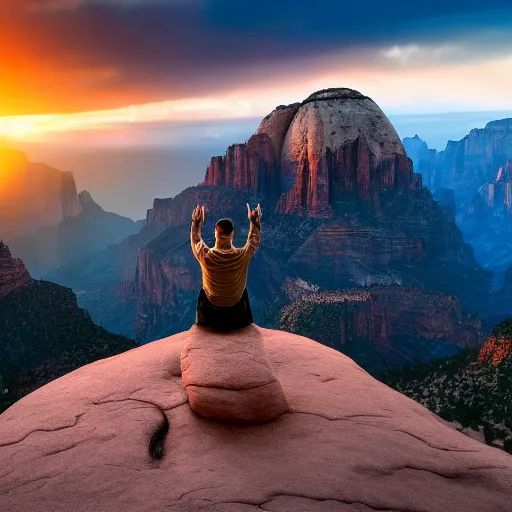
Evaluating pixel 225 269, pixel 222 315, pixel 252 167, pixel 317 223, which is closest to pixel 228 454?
pixel 222 315

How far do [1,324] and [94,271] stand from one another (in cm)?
12419

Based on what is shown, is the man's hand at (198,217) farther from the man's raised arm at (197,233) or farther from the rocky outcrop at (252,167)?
the rocky outcrop at (252,167)

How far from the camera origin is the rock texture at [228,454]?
→ 33.4 feet

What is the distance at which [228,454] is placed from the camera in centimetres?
1170

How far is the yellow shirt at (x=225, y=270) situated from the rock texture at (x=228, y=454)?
8.30 feet

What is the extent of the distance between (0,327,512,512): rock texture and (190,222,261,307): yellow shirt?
2531mm

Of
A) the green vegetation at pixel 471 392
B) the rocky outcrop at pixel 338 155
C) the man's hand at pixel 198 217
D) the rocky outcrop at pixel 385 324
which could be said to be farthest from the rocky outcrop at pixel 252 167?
the man's hand at pixel 198 217

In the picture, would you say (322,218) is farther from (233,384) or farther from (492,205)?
(233,384)

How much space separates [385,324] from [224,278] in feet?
218

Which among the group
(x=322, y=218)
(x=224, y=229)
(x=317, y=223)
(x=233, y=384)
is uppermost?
(x=224, y=229)

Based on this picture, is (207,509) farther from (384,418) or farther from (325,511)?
(384,418)

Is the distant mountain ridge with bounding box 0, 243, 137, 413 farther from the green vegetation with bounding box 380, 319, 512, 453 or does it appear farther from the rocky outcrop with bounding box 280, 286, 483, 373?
the green vegetation with bounding box 380, 319, 512, 453

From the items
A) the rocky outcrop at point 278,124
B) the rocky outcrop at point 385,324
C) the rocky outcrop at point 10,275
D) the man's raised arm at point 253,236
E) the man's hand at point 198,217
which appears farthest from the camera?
the rocky outcrop at point 278,124

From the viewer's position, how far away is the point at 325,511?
980 centimetres
